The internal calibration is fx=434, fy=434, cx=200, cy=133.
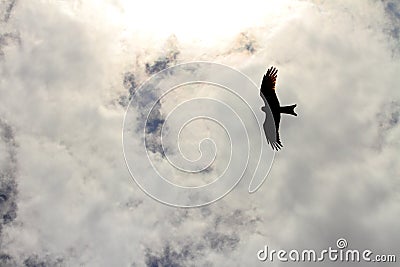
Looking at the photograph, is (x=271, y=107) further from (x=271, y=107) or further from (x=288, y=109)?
(x=288, y=109)

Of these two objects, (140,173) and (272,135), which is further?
(140,173)

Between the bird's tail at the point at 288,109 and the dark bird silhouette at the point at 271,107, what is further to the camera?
the dark bird silhouette at the point at 271,107

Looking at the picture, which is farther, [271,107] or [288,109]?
[271,107]

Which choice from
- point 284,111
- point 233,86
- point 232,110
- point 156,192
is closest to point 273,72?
point 284,111

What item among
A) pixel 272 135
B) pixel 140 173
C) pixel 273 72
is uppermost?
pixel 140 173

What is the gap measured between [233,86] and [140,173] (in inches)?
1243

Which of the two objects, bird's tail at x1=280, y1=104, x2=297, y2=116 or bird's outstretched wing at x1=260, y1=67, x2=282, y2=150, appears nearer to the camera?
bird's tail at x1=280, y1=104, x2=297, y2=116

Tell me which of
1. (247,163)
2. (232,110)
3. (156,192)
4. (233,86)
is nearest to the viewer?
(247,163)

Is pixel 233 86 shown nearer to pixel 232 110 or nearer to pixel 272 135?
pixel 232 110

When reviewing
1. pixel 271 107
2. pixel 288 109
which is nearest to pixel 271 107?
pixel 271 107

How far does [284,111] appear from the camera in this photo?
125ft

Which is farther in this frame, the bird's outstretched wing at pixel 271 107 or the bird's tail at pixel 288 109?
the bird's outstretched wing at pixel 271 107

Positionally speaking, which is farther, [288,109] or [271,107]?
[271,107]

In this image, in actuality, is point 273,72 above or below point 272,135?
above
